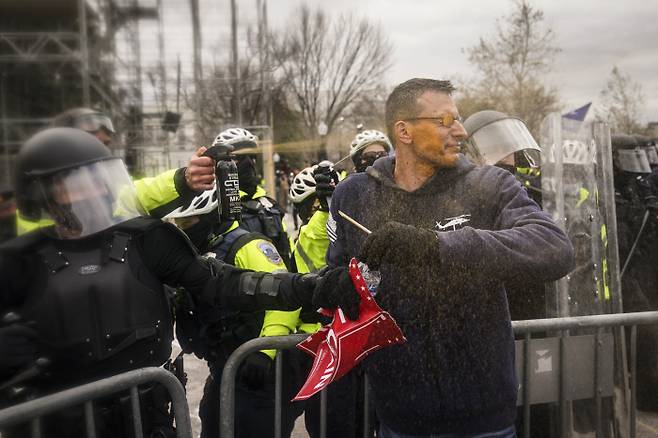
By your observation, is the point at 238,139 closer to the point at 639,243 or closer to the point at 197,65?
the point at 639,243

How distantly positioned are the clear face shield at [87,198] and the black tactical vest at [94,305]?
0.20 ft

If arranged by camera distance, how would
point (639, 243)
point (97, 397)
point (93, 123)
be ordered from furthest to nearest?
point (639, 243) < point (93, 123) < point (97, 397)

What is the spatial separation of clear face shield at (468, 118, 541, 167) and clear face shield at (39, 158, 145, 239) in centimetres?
230

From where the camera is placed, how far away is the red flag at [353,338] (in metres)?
1.91

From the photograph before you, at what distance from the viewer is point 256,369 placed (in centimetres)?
255

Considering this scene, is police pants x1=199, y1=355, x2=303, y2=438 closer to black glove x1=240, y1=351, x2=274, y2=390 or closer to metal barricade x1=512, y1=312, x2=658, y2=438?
black glove x1=240, y1=351, x2=274, y2=390

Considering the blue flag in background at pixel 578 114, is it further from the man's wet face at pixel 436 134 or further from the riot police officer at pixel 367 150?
the man's wet face at pixel 436 134

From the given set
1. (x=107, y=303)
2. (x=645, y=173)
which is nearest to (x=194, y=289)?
(x=107, y=303)

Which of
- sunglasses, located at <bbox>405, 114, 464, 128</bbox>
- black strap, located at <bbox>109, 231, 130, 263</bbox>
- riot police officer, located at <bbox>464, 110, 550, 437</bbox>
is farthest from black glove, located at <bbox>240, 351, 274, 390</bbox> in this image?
riot police officer, located at <bbox>464, 110, 550, 437</bbox>

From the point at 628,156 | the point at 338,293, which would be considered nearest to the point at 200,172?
the point at 338,293

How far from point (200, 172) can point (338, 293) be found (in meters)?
0.78

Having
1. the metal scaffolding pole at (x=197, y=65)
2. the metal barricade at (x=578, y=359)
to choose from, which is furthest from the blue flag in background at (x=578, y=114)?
the metal scaffolding pole at (x=197, y=65)

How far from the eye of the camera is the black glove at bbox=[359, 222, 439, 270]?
1.77 meters

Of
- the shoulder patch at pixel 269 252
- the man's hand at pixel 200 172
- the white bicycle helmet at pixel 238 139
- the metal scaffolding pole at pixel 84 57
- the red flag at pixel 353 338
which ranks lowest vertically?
the red flag at pixel 353 338
